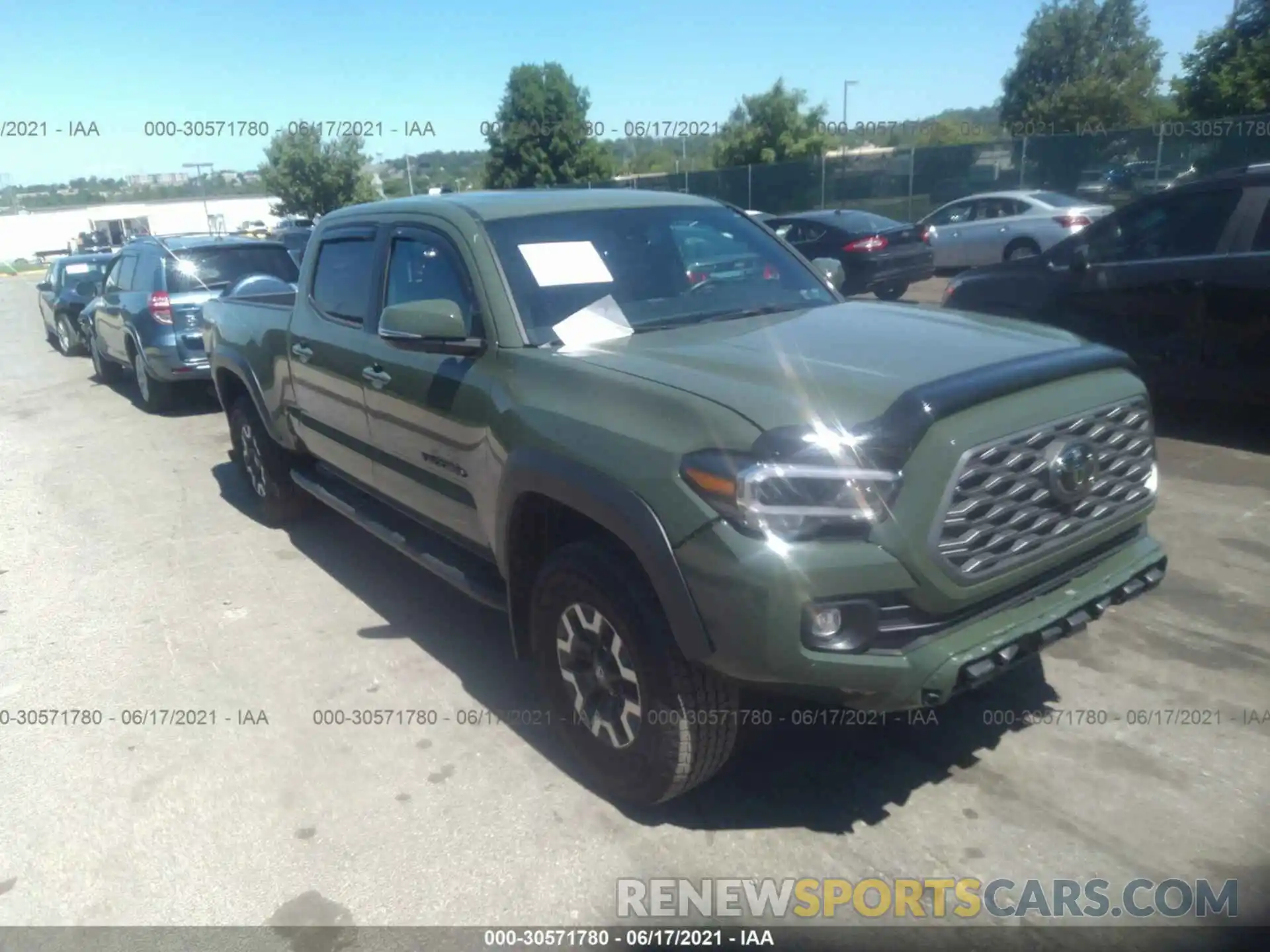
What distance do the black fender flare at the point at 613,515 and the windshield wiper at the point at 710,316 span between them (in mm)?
807

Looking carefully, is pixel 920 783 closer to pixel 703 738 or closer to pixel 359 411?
pixel 703 738

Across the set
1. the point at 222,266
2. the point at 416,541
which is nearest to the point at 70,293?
the point at 222,266

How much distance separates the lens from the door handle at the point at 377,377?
4.36 m

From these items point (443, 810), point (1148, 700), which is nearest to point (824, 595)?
point (443, 810)

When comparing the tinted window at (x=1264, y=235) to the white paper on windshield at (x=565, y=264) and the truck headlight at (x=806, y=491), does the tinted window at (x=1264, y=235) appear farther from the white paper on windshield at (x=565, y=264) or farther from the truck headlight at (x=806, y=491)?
the truck headlight at (x=806, y=491)

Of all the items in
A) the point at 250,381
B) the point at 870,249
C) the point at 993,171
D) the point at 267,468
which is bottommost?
the point at 267,468

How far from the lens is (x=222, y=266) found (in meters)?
10.5

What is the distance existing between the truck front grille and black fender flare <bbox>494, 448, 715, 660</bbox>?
701mm

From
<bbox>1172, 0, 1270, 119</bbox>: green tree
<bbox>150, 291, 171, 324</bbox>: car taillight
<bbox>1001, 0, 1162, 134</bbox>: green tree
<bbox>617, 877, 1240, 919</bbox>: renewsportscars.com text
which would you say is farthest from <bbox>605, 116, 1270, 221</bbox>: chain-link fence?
<bbox>1001, 0, 1162, 134</bbox>: green tree

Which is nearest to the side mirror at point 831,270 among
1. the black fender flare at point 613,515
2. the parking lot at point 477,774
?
the parking lot at point 477,774

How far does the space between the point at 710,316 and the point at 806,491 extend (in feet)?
4.82

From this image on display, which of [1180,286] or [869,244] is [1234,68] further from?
[1180,286]

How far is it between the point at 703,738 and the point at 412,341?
74.2 inches

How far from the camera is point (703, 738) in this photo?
2.96m
